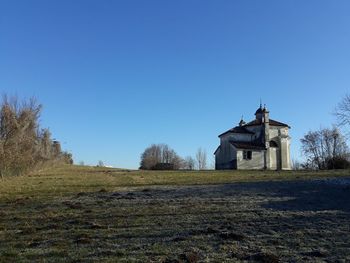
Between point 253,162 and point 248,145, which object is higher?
point 248,145

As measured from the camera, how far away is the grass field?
1119 cm

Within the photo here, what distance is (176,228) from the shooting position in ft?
46.9

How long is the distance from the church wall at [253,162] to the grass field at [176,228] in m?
64.8

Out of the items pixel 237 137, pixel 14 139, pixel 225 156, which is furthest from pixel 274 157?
A: pixel 14 139

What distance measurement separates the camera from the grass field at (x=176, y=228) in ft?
36.7

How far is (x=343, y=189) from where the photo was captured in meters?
26.6

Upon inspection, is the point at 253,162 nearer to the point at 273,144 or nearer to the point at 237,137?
the point at 237,137

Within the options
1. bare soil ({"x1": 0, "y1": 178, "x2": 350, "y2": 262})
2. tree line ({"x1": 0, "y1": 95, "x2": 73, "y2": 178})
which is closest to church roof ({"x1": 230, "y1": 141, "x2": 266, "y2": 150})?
tree line ({"x1": 0, "y1": 95, "x2": 73, "y2": 178})

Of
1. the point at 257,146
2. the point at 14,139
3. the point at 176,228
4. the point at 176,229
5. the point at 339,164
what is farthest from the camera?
the point at 257,146

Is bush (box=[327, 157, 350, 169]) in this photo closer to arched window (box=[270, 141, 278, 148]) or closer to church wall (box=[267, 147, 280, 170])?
church wall (box=[267, 147, 280, 170])

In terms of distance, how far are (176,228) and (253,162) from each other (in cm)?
7630

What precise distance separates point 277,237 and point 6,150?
32557mm

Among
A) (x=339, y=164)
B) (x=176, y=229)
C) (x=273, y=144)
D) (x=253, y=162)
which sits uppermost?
(x=273, y=144)

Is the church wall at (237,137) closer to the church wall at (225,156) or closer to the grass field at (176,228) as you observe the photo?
the church wall at (225,156)
